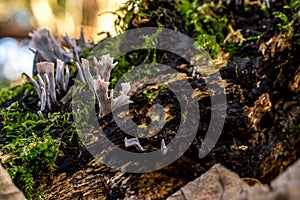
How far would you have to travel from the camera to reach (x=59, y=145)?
1212 mm

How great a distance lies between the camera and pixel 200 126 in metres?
1.28

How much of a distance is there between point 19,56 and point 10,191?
536cm

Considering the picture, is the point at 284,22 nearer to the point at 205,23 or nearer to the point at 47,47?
the point at 205,23

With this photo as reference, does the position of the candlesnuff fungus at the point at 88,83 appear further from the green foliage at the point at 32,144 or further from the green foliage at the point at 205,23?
the green foliage at the point at 205,23

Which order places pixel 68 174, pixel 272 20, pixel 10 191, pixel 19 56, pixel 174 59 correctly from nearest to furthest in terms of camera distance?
pixel 10 191, pixel 68 174, pixel 174 59, pixel 272 20, pixel 19 56

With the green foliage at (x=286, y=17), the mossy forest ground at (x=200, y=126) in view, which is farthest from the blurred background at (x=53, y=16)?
the green foliage at (x=286, y=17)

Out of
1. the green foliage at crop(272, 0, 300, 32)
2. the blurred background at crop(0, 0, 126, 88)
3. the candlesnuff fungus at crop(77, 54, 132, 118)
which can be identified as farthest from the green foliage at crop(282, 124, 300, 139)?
the blurred background at crop(0, 0, 126, 88)

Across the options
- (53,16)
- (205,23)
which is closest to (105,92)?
(205,23)

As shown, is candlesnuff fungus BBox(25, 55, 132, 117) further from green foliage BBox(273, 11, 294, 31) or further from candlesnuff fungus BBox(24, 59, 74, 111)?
green foliage BBox(273, 11, 294, 31)

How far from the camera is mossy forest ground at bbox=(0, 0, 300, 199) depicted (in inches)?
46.1

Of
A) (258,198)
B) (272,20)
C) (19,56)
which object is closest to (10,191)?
(258,198)

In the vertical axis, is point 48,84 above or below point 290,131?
above

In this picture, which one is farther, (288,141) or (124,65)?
(124,65)

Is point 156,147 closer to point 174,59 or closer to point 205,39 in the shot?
point 174,59
